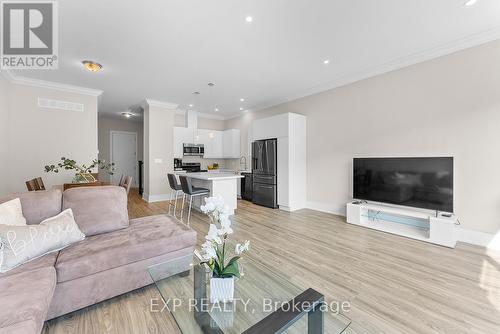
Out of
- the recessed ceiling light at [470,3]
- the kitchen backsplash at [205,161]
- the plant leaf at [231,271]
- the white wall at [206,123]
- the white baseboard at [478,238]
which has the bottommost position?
the white baseboard at [478,238]

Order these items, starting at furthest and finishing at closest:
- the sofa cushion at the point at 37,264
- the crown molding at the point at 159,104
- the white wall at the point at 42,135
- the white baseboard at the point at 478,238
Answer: the crown molding at the point at 159,104 → the white wall at the point at 42,135 → the white baseboard at the point at 478,238 → the sofa cushion at the point at 37,264

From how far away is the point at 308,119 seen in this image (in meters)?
5.09

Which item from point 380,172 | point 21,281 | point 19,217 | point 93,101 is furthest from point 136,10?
point 380,172

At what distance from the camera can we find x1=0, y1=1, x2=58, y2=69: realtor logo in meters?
2.35

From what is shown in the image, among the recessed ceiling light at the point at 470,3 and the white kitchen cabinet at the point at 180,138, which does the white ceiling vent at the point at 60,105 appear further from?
the recessed ceiling light at the point at 470,3

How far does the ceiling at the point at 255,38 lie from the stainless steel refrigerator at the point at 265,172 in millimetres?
→ 1569

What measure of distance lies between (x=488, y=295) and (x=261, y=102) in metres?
5.47

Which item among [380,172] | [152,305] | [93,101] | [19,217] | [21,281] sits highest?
[93,101]

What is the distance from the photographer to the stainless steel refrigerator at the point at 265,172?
5.19 metres

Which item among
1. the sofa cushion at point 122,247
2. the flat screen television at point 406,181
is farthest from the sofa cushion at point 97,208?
the flat screen television at point 406,181

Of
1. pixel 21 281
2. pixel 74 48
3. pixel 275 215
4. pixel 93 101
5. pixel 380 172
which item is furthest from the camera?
pixel 93 101

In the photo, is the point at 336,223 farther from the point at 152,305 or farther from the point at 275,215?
the point at 152,305

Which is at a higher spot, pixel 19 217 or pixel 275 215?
pixel 19 217

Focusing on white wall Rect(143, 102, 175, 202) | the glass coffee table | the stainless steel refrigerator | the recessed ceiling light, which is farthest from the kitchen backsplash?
the recessed ceiling light
